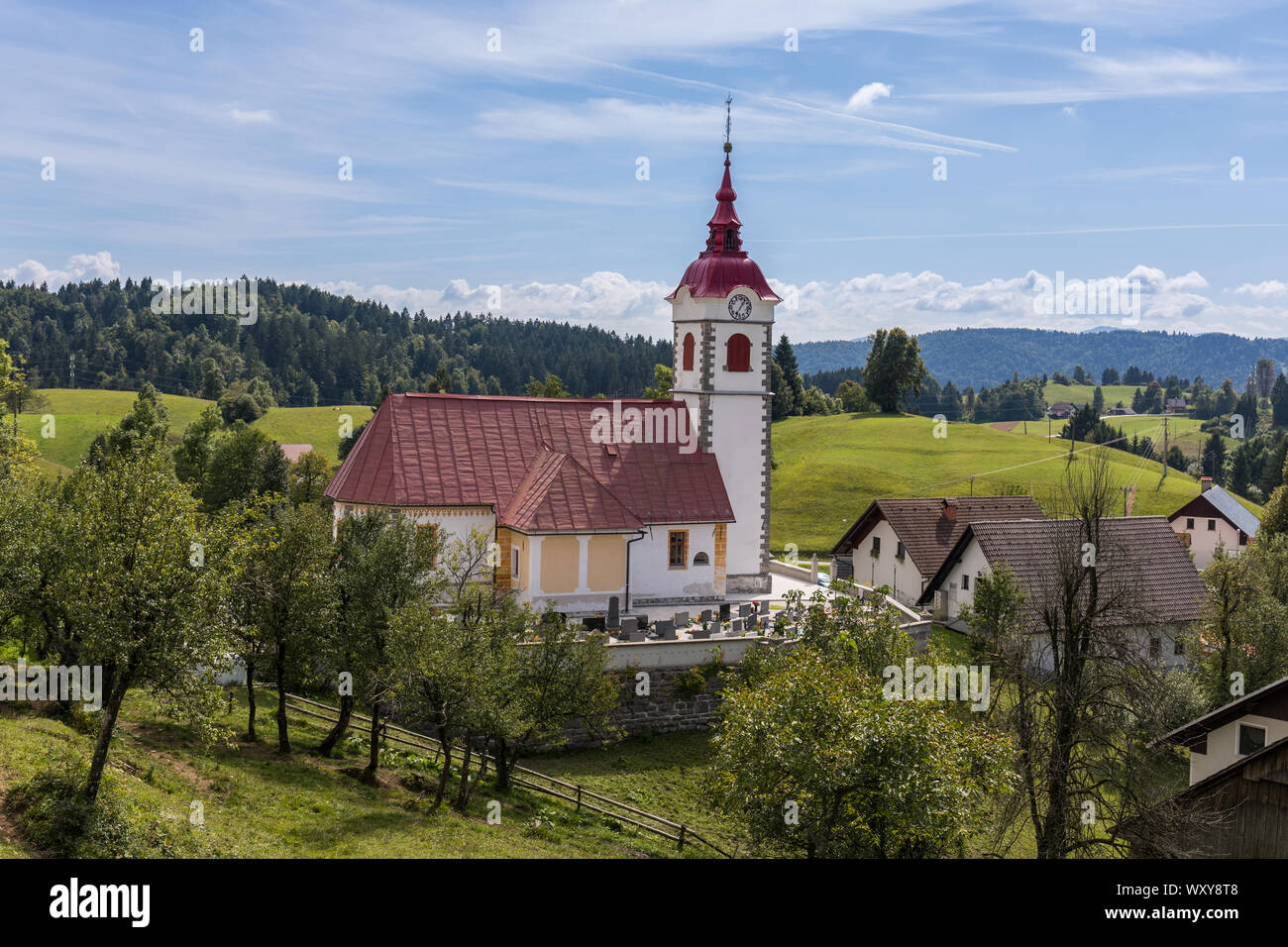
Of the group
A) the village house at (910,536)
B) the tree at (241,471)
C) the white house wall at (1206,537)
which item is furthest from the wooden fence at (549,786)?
the white house wall at (1206,537)

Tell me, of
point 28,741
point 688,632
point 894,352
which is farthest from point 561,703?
point 894,352

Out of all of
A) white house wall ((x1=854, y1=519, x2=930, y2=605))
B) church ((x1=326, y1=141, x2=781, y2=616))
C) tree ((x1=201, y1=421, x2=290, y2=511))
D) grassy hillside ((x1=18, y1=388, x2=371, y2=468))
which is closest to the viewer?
church ((x1=326, y1=141, x2=781, y2=616))

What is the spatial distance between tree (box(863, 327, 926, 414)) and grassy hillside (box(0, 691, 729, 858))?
315 ft

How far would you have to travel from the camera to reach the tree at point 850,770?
19578mm

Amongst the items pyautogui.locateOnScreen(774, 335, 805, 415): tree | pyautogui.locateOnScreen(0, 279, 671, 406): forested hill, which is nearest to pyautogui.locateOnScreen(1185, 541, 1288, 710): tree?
pyautogui.locateOnScreen(774, 335, 805, 415): tree

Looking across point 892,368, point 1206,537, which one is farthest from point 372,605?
point 892,368

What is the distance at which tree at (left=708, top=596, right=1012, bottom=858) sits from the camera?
19578mm

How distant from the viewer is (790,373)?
128250 mm

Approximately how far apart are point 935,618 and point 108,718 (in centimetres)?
4144

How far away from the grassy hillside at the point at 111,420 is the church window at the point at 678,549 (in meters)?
72.7

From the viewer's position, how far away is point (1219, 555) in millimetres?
46906

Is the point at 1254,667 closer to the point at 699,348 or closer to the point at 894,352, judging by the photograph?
the point at 699,348

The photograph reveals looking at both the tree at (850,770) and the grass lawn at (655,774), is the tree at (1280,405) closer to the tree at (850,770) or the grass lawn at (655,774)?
the grass lawn at (655,774)

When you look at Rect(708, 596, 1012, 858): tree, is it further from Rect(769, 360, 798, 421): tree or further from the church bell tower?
Rect(769, 360, 798, 421): tree
